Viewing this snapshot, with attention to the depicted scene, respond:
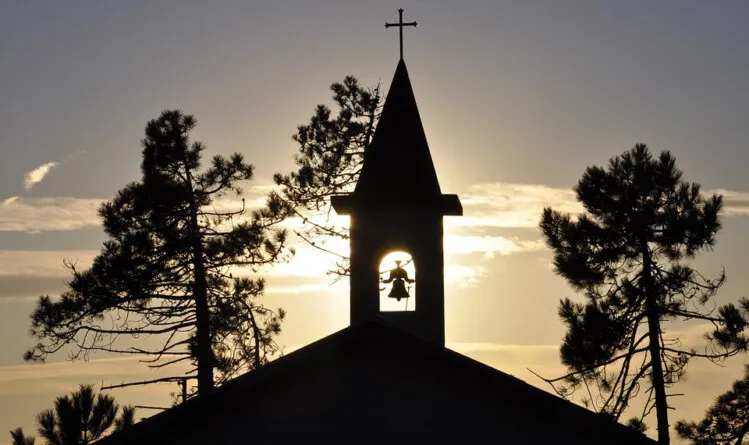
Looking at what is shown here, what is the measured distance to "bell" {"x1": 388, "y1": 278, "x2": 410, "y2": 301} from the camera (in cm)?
1427

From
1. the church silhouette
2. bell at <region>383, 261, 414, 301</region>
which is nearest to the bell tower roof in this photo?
bell at <region>383, 261, 414, 301</region>

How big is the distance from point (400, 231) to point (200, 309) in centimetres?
1027

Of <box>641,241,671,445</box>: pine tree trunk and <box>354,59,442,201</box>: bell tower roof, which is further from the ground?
<box>354,59,442,201</box>: bell tower roof

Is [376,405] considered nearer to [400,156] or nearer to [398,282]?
[398,282]

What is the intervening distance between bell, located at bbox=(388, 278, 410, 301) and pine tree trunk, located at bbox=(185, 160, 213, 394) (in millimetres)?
9572

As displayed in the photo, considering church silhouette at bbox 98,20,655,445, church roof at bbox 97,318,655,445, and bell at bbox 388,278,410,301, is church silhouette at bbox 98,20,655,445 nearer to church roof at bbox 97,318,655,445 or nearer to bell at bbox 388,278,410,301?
church roof at bbox 97,318,655,445

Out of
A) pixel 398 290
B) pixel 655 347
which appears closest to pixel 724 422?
pixel 655 347

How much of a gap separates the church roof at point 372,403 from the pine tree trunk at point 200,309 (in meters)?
11.8

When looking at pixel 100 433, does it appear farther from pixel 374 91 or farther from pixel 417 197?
pixel 374 91

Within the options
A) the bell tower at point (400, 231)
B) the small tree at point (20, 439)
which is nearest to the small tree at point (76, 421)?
the small tree at point (20, 439)

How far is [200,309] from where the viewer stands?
23.4m

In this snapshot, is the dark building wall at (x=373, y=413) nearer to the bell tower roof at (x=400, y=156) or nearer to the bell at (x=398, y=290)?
the bell at (x=398, y=290)

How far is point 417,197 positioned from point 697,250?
8714 mm

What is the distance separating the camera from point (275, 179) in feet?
86.7
